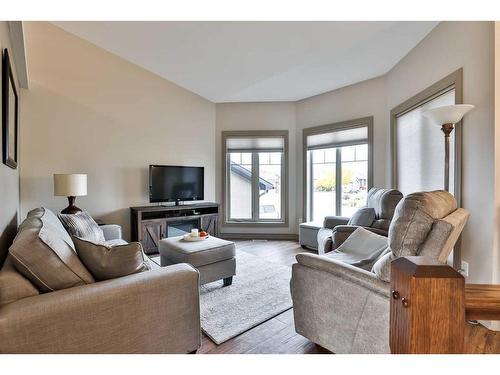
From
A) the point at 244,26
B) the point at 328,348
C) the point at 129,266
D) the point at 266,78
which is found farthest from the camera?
the point at 266,78

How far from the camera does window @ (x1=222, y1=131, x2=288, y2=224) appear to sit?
196 inches

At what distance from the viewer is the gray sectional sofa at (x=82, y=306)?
3.52 feet

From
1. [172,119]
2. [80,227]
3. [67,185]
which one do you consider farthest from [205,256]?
[172,119]

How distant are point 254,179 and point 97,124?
2.79m

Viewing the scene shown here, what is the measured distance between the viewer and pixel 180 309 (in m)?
1.46

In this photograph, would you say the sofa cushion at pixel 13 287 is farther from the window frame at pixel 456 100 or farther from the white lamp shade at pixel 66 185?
the window frame at pixel 456 100

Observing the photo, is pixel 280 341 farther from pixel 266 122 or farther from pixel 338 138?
pixel 266 122

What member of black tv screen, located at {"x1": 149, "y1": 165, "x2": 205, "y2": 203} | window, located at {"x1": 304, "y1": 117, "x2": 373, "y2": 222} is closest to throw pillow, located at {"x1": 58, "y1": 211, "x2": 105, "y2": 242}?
black tv screen, located at {"x1": 149, "y1": 165, "x2": 205, "y2": 203}

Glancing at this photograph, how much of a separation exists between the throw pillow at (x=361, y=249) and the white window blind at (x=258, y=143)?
274 cm

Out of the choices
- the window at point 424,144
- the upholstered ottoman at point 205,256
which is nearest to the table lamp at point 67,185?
the upholstered ottoman at point 205,256

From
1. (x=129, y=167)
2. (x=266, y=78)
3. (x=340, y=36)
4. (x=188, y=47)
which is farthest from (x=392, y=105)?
(x=129, y=167)

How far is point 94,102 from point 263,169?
9.89ft

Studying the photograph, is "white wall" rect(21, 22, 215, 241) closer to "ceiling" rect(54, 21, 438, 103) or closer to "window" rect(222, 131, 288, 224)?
"ceiling" rect(54, 21, 438, 103)

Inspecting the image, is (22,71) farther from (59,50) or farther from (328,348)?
(328,348)
